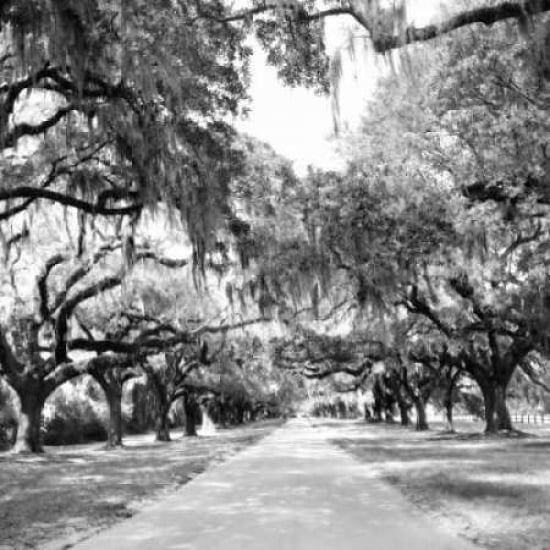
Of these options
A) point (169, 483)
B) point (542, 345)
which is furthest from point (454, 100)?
point (542, 345)

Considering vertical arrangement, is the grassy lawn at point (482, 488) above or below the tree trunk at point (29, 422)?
below

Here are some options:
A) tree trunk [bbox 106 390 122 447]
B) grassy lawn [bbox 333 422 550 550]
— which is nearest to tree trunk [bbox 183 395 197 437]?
tree trunk [bbox 106 390 122 447]

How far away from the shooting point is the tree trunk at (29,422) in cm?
2323

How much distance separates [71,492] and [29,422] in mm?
12238

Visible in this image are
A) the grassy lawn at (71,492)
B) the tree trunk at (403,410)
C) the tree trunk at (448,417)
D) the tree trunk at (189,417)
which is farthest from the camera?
the tree trunk at (403,410)

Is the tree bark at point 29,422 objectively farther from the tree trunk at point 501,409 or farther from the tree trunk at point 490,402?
the tree trunk at point 501,409

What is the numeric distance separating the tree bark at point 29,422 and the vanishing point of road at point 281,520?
11.5 meters

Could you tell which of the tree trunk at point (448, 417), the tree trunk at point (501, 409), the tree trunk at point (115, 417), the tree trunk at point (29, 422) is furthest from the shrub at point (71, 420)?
the tree trunk at point (501, 409)

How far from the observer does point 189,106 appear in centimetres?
1087

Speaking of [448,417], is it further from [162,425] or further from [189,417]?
[189,417]

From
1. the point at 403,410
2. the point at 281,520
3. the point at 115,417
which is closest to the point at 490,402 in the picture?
the point at 115,417

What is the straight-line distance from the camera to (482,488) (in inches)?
444

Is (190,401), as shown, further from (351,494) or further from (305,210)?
(351,494)

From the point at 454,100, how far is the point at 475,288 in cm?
1061
